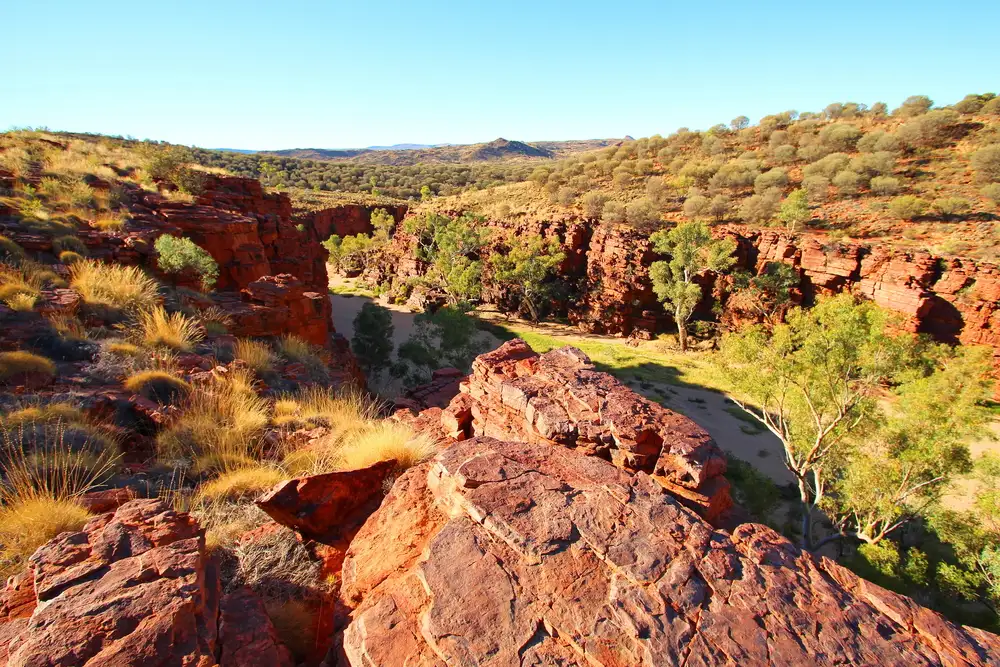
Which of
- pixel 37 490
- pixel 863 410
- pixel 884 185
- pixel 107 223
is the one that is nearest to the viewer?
pixel 37 490

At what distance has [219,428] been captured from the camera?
4445mm

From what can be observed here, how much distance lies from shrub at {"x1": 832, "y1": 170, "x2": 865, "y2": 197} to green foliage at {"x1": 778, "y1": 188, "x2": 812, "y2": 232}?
140 inches

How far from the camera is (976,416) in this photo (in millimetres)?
7074

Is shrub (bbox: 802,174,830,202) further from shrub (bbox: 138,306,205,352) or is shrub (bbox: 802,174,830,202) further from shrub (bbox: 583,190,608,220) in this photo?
shrub (bbox: 138,306,205,352)

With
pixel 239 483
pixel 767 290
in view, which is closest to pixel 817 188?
pixel 767 290

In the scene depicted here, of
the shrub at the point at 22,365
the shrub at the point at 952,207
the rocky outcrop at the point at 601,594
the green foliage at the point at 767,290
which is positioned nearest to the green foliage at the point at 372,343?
the shrub at the point at 22,365

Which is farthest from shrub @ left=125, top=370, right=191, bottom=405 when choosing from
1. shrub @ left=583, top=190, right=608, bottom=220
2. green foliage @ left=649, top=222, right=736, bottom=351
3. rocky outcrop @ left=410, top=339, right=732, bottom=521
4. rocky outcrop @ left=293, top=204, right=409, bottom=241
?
rocky outcrop @ left=293, top=204, right=409, bottom=241

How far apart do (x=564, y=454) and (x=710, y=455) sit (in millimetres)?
1528

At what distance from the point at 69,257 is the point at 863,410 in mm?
16023

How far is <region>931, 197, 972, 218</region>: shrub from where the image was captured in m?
22.7

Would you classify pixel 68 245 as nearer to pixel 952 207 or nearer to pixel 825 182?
pixel 952 207

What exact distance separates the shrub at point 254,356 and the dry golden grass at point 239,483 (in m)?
3.08

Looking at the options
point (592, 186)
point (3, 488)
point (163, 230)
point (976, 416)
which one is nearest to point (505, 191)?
point (592, 186)

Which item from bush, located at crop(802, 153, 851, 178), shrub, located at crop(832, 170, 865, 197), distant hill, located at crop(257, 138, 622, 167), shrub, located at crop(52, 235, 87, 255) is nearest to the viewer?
Answer: shrub, located at crop(52, 235, 87, 255)
